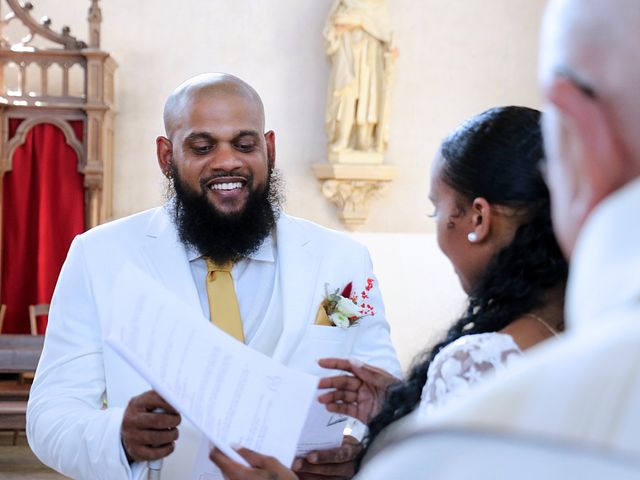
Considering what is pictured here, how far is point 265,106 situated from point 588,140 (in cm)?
954

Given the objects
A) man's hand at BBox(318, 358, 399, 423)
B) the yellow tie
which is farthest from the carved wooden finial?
man's hand at BBox(318, 358, 399, 423)

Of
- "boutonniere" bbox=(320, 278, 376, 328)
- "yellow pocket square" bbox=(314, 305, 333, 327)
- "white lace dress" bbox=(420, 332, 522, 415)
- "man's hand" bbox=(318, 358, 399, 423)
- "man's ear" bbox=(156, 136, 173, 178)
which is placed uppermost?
"man's ear" bbox=(156, 136, 173, 178)

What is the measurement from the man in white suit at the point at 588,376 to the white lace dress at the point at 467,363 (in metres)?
1.02

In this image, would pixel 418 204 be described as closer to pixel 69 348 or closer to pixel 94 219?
pixel 94 219

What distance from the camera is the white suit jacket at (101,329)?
3.04 meters

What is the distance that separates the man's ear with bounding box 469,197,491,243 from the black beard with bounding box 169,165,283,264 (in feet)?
4.36

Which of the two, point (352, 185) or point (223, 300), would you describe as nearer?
point (223, 300)

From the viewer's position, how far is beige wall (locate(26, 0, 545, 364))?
10.2m

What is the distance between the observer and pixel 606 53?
896 millimetres

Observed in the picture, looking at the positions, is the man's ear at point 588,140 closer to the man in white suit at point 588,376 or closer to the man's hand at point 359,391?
the man in white suit at point 588,376

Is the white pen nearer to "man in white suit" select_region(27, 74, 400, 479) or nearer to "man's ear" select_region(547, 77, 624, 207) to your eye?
"man in white suit" select_region(27, 74, 400, 479)

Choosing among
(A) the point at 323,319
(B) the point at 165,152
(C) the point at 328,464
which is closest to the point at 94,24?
(B) the point at 165,152

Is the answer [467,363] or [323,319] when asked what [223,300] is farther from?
[467,363]

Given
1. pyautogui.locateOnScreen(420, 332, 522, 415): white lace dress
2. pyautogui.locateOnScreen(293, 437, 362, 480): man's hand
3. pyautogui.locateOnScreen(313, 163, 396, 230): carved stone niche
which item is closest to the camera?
pyautogui.locateOnScreen(420, 332, 522, 415): white lace dress
